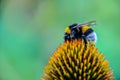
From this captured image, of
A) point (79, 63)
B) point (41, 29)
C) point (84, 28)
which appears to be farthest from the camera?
point (41, 29)

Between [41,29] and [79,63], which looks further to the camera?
[41,29]

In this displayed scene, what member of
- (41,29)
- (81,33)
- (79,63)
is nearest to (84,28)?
(81,33)

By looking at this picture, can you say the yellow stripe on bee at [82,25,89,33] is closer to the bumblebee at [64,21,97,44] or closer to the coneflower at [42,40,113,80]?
the bumblebee at [64,21,97,44]

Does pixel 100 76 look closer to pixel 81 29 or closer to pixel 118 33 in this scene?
pixel 81 29

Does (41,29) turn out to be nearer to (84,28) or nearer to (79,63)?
(84,28)

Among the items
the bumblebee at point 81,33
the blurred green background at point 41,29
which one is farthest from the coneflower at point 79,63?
the blurred green background at point 41,29

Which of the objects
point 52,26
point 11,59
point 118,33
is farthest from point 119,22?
point 11,59
